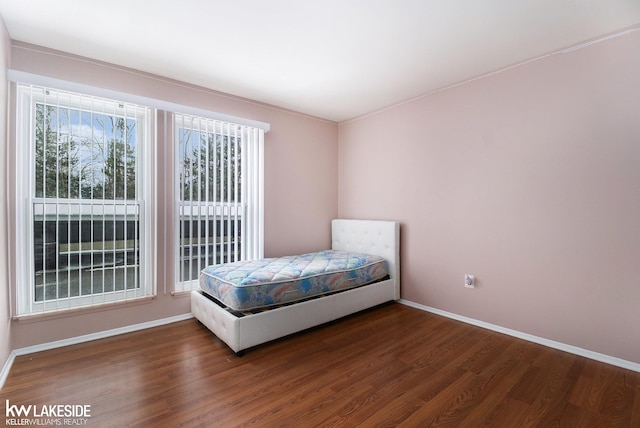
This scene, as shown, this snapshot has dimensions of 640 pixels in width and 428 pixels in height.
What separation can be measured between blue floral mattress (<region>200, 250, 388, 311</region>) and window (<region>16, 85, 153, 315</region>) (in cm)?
79

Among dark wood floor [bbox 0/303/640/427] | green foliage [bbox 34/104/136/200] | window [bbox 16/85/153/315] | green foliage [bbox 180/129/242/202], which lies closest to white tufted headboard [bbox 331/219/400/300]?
dark wood floor [bbox 0/303/640/427]

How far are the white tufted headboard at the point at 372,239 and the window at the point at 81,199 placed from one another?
94.5 inches

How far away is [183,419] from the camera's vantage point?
1597mm

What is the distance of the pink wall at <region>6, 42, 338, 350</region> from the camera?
2.40 meters

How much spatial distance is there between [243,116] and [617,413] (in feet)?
12.9

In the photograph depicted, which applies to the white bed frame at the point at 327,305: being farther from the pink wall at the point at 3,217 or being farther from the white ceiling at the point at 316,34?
the white ceiling at the point at 316,34

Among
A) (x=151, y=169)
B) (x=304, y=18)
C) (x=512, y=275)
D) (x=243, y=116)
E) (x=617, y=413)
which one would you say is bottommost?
(x=617, y=413)

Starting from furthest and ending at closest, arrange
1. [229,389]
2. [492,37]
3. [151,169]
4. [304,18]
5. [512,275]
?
[151,169] → [512,275] → [492,37] → [304,18] → [229,389]

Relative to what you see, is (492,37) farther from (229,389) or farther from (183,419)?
(183,419)

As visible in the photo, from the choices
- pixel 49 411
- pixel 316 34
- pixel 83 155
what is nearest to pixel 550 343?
pixel 316 34

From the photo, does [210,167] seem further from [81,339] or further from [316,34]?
[81,339]

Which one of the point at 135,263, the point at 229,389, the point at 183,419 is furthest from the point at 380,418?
the point at 135,263

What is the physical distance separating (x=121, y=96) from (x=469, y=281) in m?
3.79

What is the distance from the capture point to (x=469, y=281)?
297 centimetres
